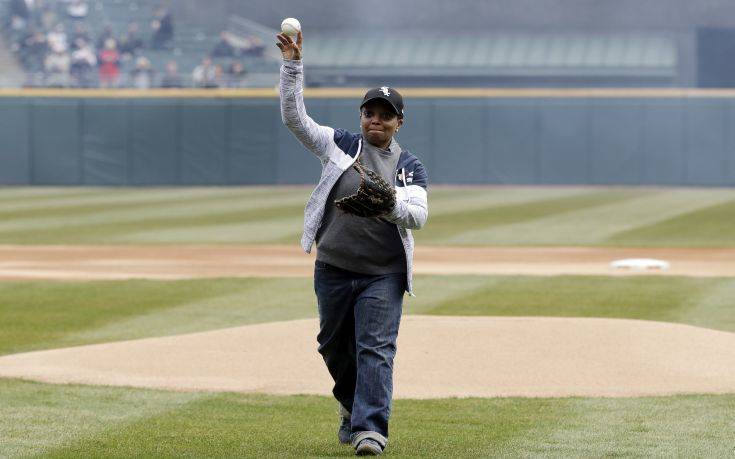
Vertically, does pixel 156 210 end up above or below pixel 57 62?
below

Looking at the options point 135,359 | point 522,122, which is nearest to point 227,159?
point 522,122

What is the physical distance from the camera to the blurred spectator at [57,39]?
129ft

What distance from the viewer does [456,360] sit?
888 cm

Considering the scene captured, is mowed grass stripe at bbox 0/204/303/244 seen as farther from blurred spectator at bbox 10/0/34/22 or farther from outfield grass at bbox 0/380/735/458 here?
blurred spectator at bbox 10/0/34/22

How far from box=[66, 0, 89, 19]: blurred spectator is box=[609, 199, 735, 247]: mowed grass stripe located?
75.0ft

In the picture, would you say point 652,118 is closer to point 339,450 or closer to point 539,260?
point 539,260

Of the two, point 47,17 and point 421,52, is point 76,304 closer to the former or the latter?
point 421,52

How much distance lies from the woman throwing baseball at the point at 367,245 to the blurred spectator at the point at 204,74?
30.5 meters

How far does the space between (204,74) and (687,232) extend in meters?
18.8

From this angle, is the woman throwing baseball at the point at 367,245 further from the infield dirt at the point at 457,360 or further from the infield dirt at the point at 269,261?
the infield dirt at the point at 269,261

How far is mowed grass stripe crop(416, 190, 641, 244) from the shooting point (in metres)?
21.2

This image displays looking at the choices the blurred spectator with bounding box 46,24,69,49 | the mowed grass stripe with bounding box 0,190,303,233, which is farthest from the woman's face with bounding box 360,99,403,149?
the blurred spectator with bounding box 46,24,69,49

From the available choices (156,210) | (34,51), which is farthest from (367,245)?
(34,51)

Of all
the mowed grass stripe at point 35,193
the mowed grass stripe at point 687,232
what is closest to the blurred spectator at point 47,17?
the mowed grass stripe at point 35,193
